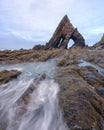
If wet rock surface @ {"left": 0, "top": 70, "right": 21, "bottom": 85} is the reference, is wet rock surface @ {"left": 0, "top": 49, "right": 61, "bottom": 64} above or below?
below

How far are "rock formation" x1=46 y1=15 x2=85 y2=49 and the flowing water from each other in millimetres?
23704

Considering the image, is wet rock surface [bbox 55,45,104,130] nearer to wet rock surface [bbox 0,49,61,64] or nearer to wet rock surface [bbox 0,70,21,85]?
wet rock surface [bbox 0,70,21,85]

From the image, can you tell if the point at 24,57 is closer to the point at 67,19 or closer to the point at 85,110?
the point at 85,110

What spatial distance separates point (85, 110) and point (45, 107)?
2001 mm

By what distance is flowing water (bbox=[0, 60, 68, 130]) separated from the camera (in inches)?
312

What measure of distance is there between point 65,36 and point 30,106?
2870 centimetres

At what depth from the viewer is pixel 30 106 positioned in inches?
356

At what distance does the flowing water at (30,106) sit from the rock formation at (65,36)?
933 inches

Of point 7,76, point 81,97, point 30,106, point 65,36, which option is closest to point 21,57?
point 7,76

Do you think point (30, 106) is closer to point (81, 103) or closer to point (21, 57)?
point (81, 103)

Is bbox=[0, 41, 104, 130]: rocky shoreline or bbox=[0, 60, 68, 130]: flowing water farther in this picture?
bbox=[0, 60, 68, 130]: flowing water

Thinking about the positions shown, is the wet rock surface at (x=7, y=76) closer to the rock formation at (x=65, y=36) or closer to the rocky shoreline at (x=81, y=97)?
the rocky shoreline at (x=81, y=97)

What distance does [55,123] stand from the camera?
8.06 metres

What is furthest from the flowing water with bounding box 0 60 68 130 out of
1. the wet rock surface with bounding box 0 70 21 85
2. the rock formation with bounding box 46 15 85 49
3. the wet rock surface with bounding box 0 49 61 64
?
the rock formation with bounding box 46 15 85 49
